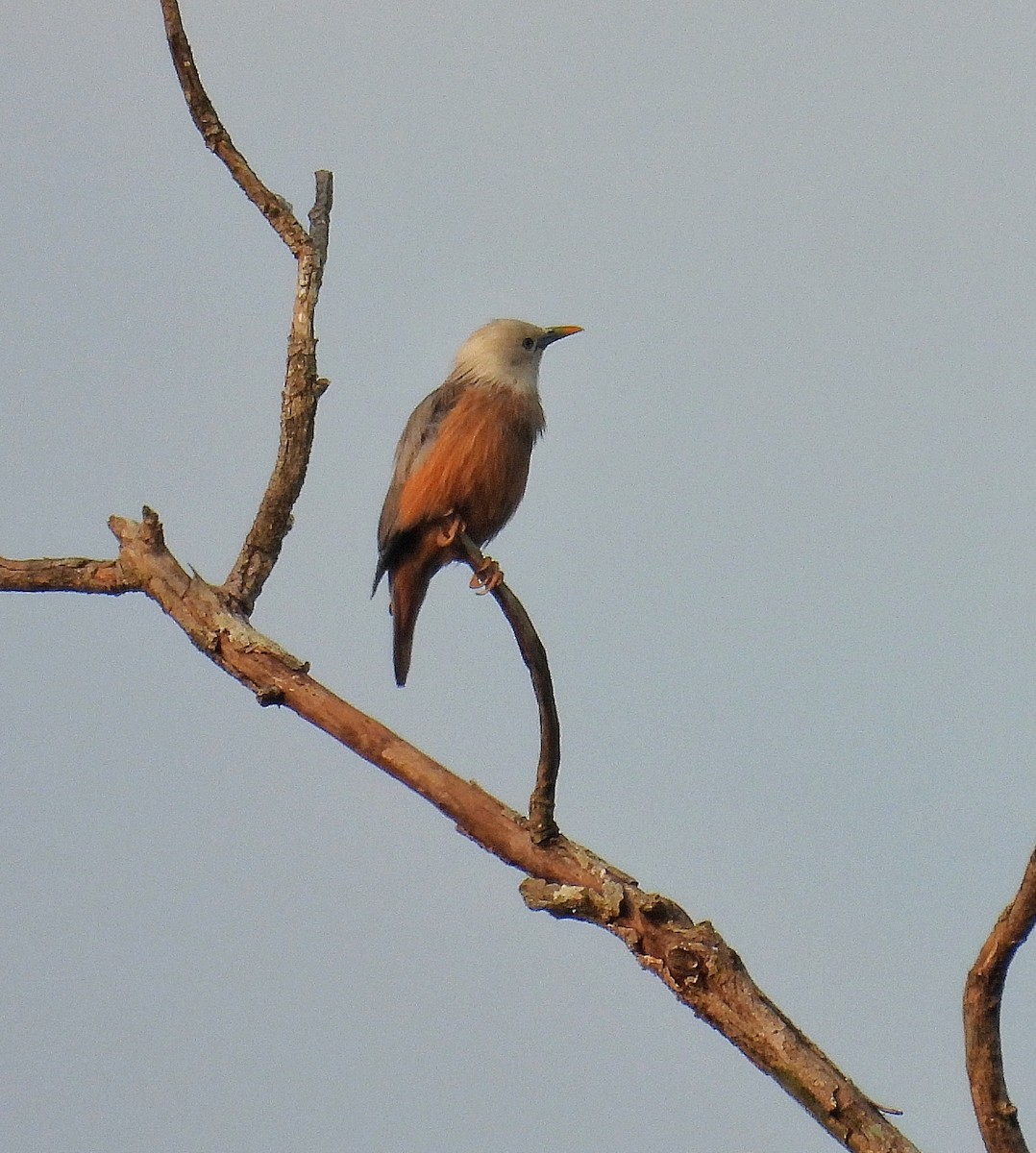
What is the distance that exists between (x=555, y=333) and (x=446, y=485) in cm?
185

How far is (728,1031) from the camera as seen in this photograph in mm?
4375

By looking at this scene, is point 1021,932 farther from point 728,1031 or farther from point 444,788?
point 444,788

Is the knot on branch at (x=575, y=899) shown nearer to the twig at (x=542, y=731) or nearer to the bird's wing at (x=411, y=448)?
the twig at (x=542, y=731)

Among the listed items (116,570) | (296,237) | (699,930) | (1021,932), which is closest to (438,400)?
(296,237)

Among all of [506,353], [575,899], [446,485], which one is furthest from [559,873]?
[506,353]

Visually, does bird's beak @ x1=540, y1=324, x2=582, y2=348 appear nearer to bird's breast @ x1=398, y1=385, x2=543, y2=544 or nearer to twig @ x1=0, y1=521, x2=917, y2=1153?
bird's breast @ x1=398, y1=385, x2=543, y2=544

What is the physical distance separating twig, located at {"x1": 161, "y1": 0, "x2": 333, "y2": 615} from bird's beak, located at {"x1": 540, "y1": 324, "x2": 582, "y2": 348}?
9.91 ft

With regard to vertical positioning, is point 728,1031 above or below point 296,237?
below

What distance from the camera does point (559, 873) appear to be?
15.6 ft

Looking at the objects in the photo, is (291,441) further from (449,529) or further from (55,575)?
(449,529)

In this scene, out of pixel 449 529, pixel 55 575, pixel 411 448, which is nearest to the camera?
pixel 55 575

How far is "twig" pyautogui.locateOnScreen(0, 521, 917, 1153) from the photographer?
423 centimetres

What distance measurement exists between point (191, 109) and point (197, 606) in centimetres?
201

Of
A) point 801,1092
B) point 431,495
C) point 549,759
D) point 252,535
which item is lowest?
point 801,1092
